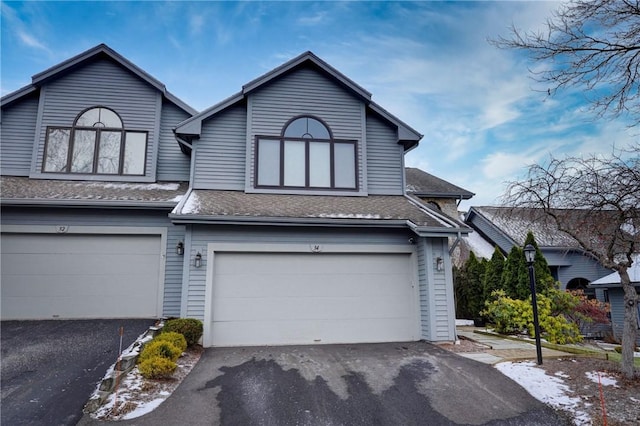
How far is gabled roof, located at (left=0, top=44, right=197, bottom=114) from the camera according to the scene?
33.2ft

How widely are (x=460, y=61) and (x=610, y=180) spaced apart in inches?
359

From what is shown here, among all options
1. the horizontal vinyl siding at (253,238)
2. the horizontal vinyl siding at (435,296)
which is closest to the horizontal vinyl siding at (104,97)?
the horizontal vinyl siding at (253,238)

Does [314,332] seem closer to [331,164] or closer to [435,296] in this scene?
[435,296]

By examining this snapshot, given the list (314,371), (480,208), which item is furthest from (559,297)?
(480,208)

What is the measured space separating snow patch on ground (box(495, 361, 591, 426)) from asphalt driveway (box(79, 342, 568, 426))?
5.7 inches

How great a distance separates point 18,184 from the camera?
9.47 m

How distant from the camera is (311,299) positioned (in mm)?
8531

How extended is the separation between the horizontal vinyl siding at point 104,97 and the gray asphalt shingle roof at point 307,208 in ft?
10.1

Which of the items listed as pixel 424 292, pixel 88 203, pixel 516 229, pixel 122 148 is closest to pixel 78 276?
pixel 88 203

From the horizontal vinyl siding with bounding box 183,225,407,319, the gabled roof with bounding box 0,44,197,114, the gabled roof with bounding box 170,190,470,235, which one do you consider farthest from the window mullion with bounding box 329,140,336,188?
the gabled roof with bounding box 0,44,197,114

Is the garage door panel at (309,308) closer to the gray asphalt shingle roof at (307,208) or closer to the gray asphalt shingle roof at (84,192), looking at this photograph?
the gray asphalt shingle roof at (307,208)

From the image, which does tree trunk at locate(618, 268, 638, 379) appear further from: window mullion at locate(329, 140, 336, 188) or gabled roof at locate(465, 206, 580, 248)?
gabled roof at locate(465, 206, 580, 248)

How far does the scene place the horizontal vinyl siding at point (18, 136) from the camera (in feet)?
33.1

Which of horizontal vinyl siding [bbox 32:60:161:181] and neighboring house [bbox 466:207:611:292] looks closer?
horizontal vinyl siding [bbox 32:60:161:181]
